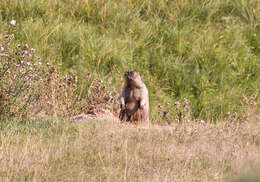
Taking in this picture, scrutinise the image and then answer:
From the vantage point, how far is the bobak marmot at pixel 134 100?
759 centimetres

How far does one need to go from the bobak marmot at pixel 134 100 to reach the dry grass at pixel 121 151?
1.03m

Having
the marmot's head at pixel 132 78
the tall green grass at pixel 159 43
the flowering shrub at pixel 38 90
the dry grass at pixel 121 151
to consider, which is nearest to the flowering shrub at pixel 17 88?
the flowering shrub at pixel 38 90

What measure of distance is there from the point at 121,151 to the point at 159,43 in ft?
21.1

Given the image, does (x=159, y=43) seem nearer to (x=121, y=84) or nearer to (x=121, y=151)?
(x=121, y=84)

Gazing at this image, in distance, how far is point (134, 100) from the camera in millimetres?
7680

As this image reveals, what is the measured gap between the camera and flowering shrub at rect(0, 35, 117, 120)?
22.8 ft

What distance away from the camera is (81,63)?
10078 mm

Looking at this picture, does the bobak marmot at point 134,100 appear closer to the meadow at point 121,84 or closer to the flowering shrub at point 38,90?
the meadow at point 121,84

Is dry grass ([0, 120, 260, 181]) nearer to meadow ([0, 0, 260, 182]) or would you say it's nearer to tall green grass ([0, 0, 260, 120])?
meadow ([0, 0, 260, 182])

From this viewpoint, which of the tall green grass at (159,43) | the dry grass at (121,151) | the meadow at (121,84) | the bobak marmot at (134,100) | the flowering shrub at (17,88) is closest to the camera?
the dry grass at (121,151)

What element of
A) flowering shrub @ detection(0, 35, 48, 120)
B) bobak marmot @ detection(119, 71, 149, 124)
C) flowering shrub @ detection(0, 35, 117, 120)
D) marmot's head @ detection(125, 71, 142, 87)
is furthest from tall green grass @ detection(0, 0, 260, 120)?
flowering shrub @ detection(0, 35, 48, 120)

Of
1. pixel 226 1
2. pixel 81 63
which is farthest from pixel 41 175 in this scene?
pixel 226 1

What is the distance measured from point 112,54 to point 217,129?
449 cm

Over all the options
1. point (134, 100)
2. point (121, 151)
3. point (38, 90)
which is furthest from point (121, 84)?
point (121, 151)
